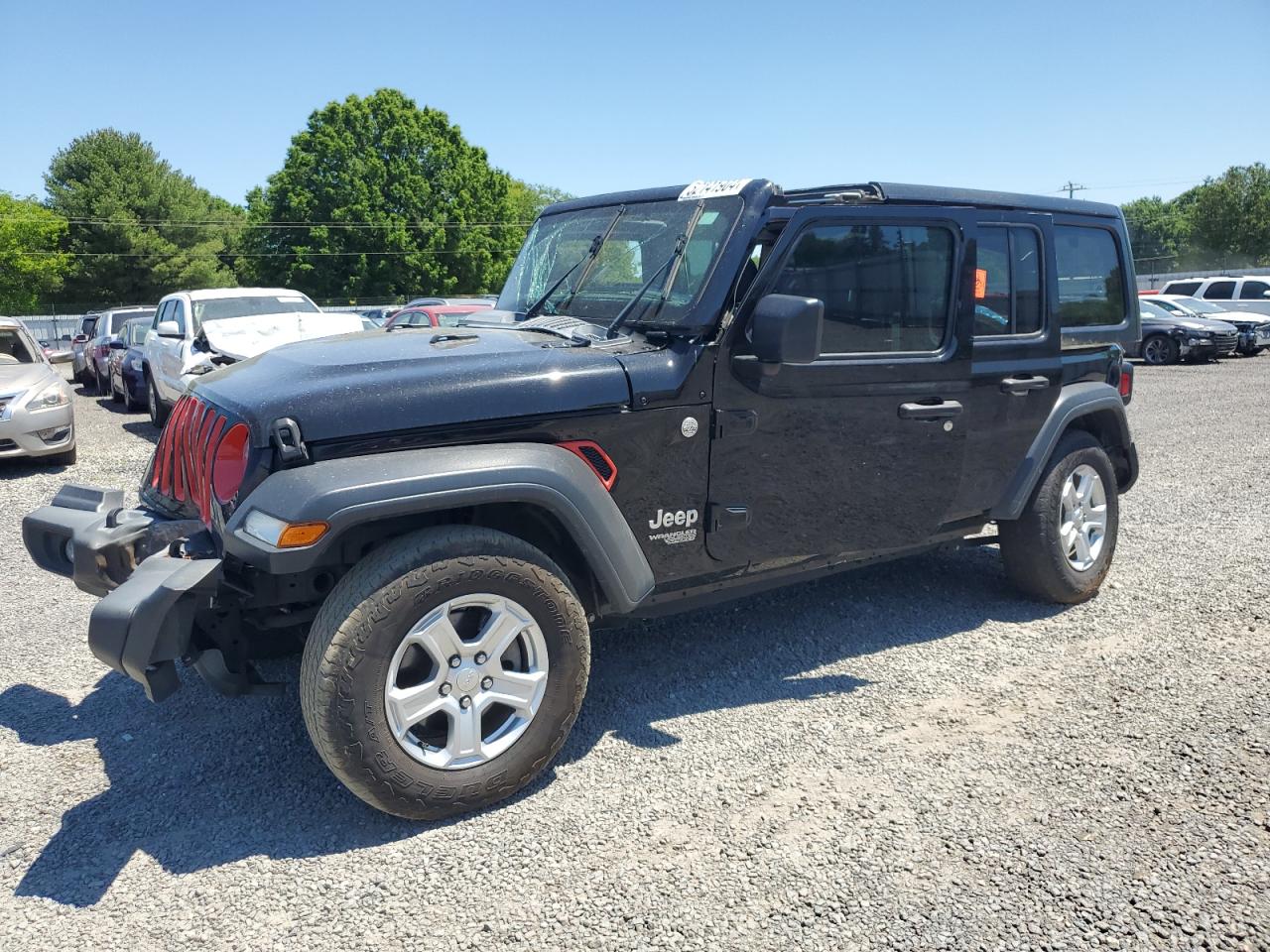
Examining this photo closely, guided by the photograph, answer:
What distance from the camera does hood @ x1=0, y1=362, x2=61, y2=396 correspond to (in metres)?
9.08

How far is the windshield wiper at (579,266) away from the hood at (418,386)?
64cm

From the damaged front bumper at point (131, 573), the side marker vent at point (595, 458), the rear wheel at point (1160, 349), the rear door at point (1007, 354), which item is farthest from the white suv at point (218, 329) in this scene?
the rear wheel at point (1160, 349)

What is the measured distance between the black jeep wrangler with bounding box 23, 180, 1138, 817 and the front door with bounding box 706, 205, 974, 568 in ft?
0.04

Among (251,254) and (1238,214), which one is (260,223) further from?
(1238,214)

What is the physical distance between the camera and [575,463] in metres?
3.26

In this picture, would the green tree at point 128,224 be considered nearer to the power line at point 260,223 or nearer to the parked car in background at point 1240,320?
the power line at point 260,223

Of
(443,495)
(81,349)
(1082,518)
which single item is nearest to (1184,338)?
(1082,518)

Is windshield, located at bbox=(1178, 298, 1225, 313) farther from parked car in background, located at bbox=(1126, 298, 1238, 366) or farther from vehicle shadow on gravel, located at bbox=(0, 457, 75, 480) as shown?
vehicle shadow on gravel, located at bbox=(0, 457, 75, 480)

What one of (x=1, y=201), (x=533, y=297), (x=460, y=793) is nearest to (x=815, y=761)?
(x=460, y=793)

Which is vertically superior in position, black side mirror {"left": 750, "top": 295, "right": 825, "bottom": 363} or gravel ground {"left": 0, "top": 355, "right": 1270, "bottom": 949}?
black side mirror {"left": 750, "top": 295, "right": 825, "bottom": 363}

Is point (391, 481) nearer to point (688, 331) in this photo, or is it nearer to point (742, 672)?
point (688, 331)

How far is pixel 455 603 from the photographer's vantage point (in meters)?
3.04

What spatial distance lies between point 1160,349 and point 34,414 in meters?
21.3

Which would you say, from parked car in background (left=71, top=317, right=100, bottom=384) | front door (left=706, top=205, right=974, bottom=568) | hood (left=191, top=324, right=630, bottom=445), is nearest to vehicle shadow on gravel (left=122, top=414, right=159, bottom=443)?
parked car in background (left=71, top=317, right=100, bottom=384)
